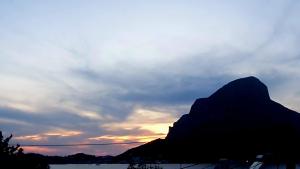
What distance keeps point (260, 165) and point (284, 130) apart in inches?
181

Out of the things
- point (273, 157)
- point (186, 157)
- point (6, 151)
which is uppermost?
point (186, 157)

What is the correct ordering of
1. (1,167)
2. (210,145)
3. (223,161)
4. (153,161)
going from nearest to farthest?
(223,161), (1,167), (210,145), (153,161)

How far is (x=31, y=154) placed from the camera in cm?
3148

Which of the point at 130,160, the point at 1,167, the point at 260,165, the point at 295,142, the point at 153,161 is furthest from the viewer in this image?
the point at 153,161

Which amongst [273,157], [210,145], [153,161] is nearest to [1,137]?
[273,157]

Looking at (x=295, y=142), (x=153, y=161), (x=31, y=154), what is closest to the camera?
(x=295, y=142)

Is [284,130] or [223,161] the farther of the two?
[223,161]

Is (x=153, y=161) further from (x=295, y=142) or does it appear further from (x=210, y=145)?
(x=295, y=142)

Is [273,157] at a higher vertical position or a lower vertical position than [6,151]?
lower

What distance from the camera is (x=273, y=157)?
12.7 metres

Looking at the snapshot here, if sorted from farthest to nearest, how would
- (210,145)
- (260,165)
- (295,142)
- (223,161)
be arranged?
(210,145), (223,161), (260,165), (295,142)

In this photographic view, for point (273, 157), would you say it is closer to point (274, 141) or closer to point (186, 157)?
point (274, 141)

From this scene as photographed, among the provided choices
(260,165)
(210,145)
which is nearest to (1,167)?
(260,165)

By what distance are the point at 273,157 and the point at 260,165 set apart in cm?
348
